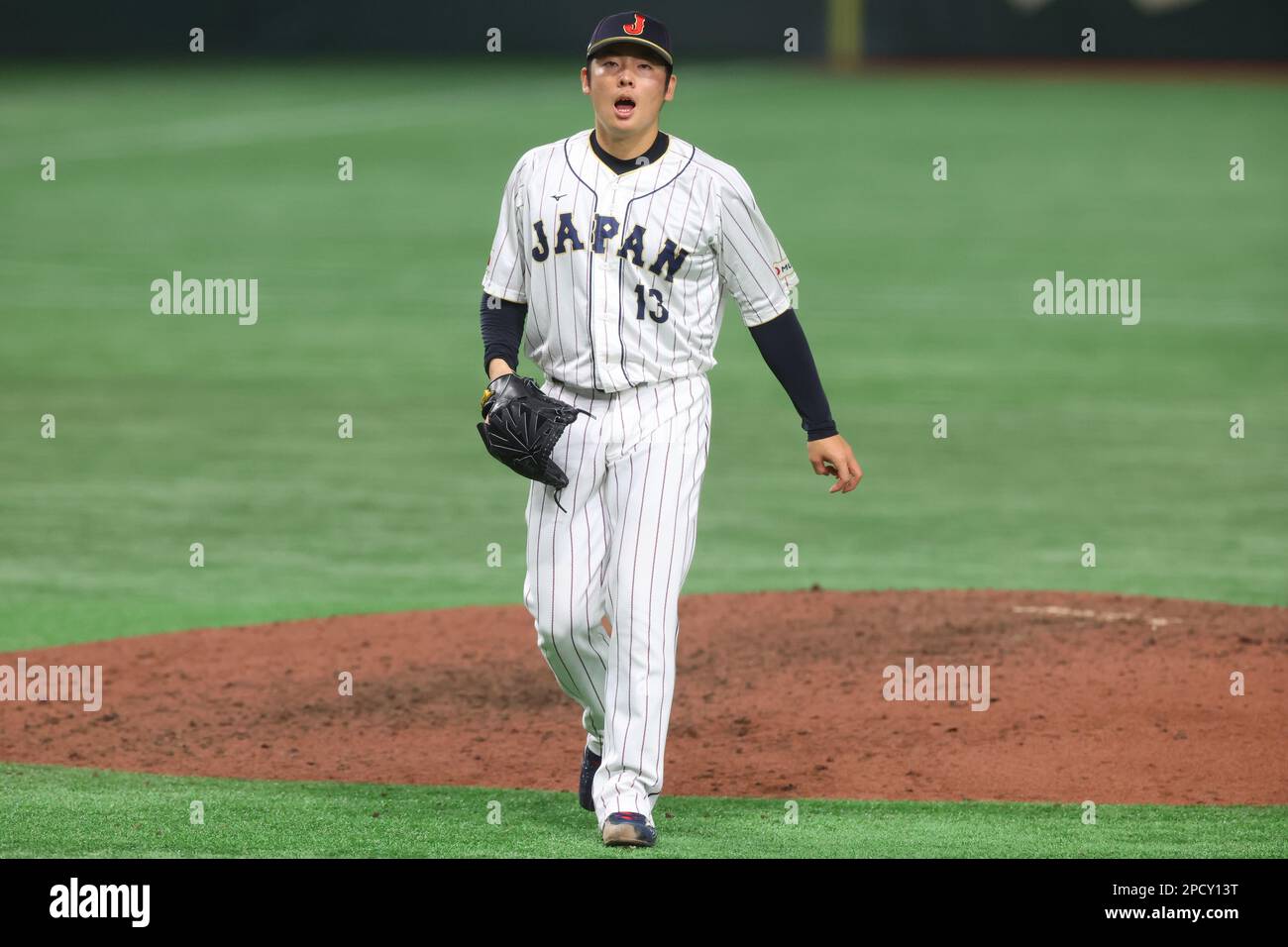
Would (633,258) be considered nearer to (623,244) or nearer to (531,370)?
(623,244)

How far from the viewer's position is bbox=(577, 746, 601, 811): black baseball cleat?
590cm

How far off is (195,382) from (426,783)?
911cm

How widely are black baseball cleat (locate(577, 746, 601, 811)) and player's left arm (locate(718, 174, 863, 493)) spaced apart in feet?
3.45

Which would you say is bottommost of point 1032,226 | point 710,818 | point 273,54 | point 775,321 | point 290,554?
point 710,818

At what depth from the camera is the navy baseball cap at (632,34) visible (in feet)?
18.1

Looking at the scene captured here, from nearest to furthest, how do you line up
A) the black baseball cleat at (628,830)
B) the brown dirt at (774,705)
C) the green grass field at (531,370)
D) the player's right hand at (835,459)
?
the black baseball cleat at (628,830) → the player's right hand at (835,459) → the green grass field at (531,370) → the brown dirt at (774,705)

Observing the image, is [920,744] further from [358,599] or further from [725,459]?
[725,459]

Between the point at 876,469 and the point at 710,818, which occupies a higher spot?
the point at 876,469

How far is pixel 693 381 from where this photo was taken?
5.66 m

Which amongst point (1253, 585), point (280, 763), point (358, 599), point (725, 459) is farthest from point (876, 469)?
point (280, 763)

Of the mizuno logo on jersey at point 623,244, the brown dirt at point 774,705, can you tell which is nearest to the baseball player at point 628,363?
the mizuno logo on jersey at point 623,244

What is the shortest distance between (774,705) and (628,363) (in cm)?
201

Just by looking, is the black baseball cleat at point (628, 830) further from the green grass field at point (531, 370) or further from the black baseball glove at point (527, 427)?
the black baseball glove at point (527, 427)

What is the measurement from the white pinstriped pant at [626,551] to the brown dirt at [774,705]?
0.74 meters
